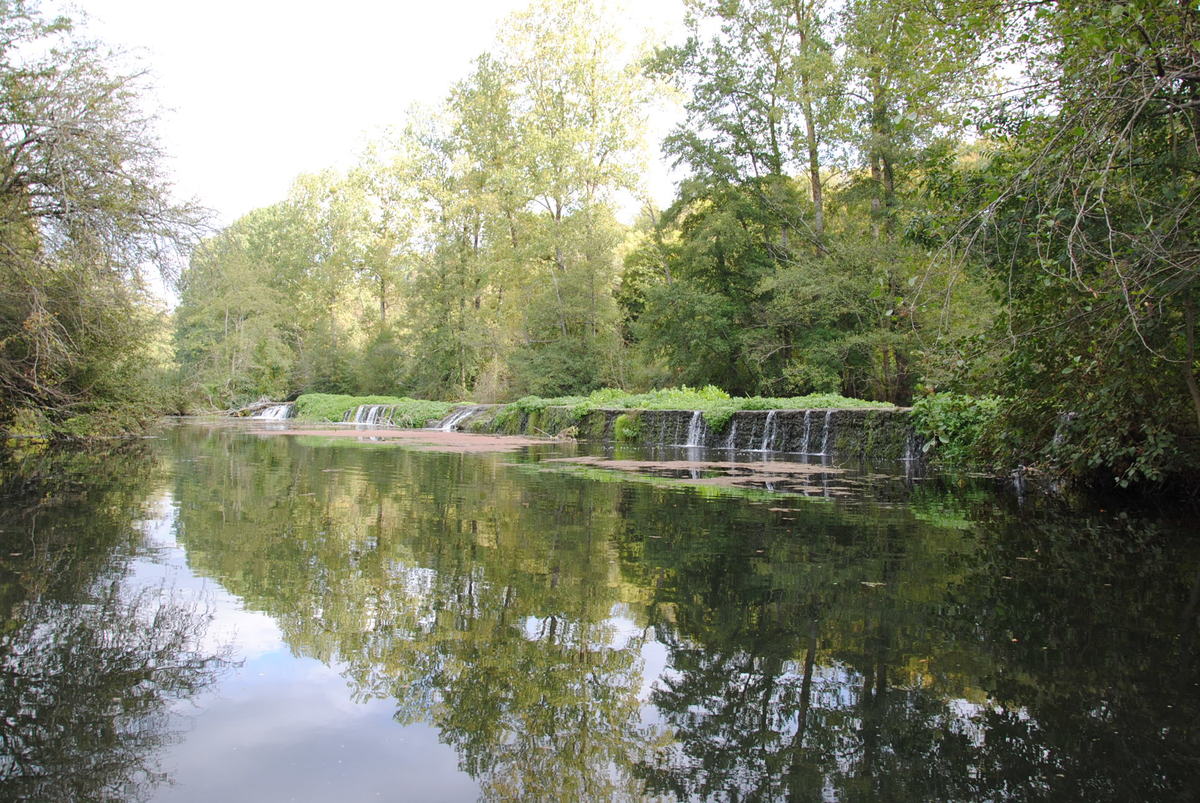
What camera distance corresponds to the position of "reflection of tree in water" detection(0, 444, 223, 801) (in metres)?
1.96

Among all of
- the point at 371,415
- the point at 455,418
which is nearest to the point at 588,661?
the point at 455,418

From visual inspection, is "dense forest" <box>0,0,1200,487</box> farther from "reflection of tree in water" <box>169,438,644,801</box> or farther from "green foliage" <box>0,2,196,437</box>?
"reflection of tree in water" <box>169,438,644,801</box>

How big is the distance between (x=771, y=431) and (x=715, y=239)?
9.20 meters

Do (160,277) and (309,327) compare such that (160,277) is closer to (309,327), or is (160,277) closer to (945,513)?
(945,513)

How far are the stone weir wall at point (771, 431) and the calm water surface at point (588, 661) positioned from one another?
8.37 meters

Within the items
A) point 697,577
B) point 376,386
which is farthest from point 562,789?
point 376,386

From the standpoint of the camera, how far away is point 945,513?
23.0 feet

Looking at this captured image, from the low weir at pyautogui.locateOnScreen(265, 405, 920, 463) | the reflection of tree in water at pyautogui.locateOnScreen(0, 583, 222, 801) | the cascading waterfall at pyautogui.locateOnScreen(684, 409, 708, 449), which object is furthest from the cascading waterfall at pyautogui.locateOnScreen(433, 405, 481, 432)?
the reflection of tree in water at pyautogui.locateOnScreen(0, 583, 222, 801)

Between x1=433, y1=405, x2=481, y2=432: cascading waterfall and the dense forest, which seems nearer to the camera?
the dense forest

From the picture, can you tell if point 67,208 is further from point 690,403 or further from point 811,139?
point 811,139

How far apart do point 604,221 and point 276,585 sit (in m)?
26.6

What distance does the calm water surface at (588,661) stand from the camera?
2041 millimetres

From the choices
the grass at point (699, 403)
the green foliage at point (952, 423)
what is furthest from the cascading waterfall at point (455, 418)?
the green foliage at point (952, 423)

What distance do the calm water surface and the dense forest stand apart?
6.51 ft
